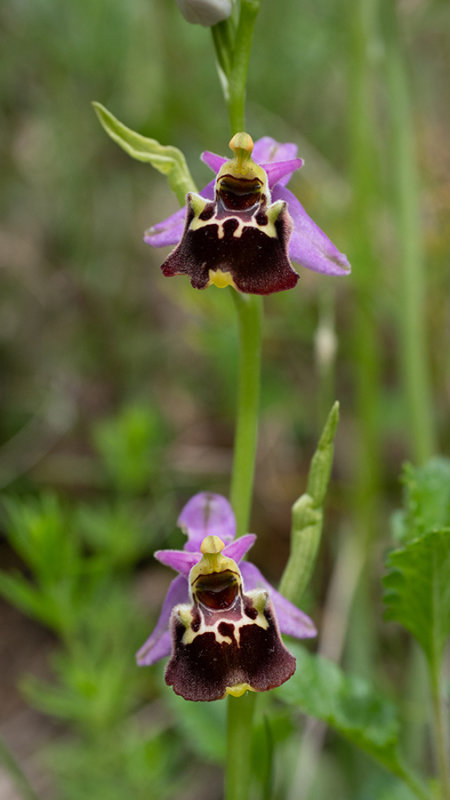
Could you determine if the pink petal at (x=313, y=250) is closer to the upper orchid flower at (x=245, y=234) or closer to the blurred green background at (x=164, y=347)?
the upper orchid flower at (x=245, y=234)

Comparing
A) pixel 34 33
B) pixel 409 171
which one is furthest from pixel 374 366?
pixel 34 33

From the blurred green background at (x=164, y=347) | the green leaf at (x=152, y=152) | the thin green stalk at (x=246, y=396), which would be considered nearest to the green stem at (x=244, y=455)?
the thin green stalk at (x=246, y=396)

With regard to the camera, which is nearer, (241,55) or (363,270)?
(241,55)

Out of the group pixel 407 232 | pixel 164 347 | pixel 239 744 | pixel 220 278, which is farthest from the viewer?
pixel 164 347

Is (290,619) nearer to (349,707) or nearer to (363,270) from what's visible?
(349,707)

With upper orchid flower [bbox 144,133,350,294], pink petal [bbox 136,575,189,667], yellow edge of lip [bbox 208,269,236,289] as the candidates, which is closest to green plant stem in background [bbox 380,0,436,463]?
upper orchid flower [bbox 144,133,350,294]

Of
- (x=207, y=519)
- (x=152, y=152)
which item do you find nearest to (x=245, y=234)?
(x=152, y=152)
